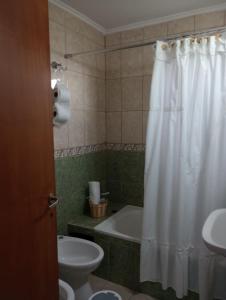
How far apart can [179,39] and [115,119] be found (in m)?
1.19

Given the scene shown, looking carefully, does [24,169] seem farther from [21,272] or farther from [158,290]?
[158,290]

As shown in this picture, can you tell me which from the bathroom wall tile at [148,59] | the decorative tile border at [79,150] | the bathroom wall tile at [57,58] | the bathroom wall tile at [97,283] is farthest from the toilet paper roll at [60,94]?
the bathroom wall tile at [97,283]

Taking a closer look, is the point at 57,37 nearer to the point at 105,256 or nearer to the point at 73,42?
the point at 73,42

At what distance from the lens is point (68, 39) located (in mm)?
2326

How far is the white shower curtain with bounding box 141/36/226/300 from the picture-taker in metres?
1.82

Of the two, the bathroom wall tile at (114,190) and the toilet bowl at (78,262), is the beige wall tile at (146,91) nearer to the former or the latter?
the bathroom wall tile at (114,190)

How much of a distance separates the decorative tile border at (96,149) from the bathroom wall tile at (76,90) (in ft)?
1.39

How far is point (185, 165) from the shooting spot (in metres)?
1.89

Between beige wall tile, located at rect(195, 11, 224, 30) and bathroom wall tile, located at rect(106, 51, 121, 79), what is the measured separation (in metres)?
0.89

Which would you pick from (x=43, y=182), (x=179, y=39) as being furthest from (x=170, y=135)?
(x=43, y=182)

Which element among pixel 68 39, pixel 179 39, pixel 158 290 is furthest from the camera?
pixel 68 39

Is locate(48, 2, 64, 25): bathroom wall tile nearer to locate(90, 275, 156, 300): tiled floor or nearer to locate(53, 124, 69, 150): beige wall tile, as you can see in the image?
locate(53, 124, 69, 150): beige wall tile

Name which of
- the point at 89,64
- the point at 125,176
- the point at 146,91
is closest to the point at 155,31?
the point at 146,91

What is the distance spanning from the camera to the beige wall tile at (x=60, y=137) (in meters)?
2.21
